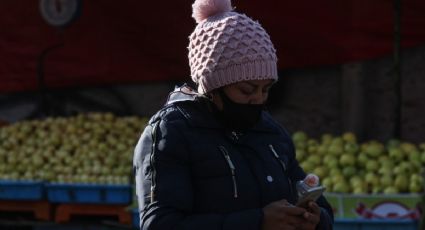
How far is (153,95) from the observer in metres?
7.40

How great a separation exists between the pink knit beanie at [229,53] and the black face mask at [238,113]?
2.0 inches

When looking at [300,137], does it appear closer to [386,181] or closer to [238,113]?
[386,181]

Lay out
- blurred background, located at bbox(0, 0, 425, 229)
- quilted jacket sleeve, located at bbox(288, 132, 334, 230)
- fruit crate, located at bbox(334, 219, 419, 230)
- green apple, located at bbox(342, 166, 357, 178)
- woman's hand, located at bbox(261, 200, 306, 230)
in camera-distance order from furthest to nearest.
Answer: blurred background, located at bbox(0, 0, 425, 229)
green apple, located at bbox(342, 166, 357, 178)
fruit crate, located at bbox(334, 219, 419, 230)
quilted jacket sleeve, located at bbox(288, 132, 334, 230)
woman's hand, located at bbox(261, 200, 306, 230)

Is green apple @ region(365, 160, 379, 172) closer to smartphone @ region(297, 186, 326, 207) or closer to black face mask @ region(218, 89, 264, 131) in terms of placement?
black face mask @ region(218, 89, 264, 131)

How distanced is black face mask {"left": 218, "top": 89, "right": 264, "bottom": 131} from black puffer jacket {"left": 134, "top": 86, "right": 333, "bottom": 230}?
3 cm

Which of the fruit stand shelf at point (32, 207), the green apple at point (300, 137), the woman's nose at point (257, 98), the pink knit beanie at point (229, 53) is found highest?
the pink knit beanie at point (229, 53)

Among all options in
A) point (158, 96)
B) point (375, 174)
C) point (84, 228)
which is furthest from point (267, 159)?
point (158, 96)

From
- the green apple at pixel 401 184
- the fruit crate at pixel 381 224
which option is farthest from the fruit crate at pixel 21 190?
the green apple at pixel 401 184

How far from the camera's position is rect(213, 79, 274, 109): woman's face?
7.17 feet

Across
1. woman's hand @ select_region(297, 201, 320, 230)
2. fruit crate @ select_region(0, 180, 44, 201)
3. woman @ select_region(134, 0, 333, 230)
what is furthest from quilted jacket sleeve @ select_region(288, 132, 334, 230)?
fruit crate @ select_region(0, 180, 44, 201)

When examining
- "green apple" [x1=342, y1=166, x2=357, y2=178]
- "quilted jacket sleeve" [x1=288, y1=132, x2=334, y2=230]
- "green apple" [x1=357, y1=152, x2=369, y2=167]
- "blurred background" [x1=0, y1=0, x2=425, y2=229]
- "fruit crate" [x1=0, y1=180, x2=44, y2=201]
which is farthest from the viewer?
"fruit crate" [x1=0, y1=180, x2=44, y2=201]

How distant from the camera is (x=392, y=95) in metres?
6.46

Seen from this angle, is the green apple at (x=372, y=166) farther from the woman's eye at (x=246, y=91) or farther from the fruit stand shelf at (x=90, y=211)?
the woman's eye at (x=246, y=91)

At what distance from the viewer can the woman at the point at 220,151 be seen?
208 centimetres
